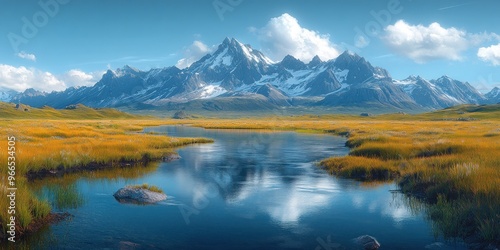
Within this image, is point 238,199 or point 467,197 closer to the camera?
point 467,197

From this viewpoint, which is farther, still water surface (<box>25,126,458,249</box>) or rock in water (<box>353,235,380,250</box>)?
still water surface (<box>25,126,458,249</box>)

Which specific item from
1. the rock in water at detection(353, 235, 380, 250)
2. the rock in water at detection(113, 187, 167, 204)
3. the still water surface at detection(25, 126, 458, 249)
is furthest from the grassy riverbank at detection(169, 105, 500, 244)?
the rock in water at detection(113, 187, 167, 204)

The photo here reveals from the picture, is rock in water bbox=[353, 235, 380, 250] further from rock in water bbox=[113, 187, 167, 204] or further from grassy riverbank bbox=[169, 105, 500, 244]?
rock in water bbox=[113, 187, 167, 204]

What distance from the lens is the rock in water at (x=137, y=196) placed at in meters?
24.3

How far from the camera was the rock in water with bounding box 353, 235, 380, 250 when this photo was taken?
16.7m

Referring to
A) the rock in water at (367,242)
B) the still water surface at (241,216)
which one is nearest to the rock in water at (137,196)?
the still water surface at (241,216)

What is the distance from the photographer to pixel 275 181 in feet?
106

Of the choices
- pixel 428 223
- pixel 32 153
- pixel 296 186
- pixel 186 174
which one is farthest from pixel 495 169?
A: pixel 32 153

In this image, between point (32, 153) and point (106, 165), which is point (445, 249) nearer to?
point (106, 165)

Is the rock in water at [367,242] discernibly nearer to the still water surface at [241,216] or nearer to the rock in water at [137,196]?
the still water surface at [241,216]

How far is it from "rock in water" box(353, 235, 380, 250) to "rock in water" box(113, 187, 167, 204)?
44.7 ft

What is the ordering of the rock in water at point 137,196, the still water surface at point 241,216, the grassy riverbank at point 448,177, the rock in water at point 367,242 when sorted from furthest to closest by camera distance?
the rock in water at point 137,196, the still water surface at point 241,216, the grassy riverbank at point 448,177, the rock in water at point 367,242

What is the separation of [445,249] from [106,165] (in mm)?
30894

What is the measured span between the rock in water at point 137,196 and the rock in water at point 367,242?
13632 mm
